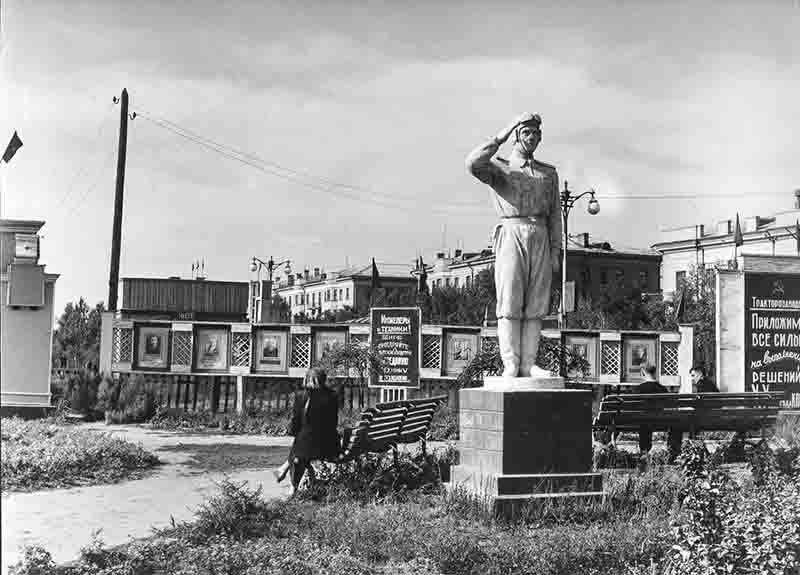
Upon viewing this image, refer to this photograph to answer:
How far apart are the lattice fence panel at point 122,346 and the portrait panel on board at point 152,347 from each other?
0.15 metres

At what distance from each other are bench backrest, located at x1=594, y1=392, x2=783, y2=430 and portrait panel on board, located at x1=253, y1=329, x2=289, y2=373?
9.11 m

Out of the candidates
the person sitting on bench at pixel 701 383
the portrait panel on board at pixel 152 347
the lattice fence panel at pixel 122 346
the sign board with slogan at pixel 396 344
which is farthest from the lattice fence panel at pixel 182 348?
the person sitting on bench at pixel 701 383

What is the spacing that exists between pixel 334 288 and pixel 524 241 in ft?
335

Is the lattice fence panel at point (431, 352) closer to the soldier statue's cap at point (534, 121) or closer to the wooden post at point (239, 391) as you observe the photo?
the wooden post at point (239, 391)

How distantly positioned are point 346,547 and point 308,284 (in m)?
111

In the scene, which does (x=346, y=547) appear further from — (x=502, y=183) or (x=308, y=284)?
(x=308, y=284)

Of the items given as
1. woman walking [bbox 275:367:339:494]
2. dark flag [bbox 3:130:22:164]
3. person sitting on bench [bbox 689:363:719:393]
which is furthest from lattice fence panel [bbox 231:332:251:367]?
dark flag [bbox 3:130:22:164]

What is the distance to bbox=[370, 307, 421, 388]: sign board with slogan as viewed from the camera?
18234mm

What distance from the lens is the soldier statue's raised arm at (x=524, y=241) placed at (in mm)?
8383

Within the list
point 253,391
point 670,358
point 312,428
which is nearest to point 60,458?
point 312,428

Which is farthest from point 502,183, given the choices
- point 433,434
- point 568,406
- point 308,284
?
point 308,284

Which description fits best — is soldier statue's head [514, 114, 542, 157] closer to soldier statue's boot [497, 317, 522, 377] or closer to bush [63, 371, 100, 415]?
soldier statue's boot [497, 317, 522, 377]

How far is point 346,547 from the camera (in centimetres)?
638

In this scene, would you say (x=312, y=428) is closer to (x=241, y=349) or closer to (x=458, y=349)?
(x=458, y=349)
